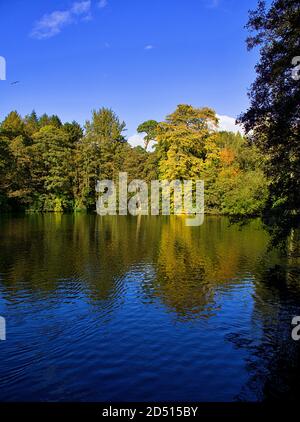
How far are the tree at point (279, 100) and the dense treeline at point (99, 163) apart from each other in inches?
1717

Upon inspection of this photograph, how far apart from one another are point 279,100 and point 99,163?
67282 mm

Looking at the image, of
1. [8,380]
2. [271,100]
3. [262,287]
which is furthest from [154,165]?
[8,380]

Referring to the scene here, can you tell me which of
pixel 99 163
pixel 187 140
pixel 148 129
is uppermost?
pixel 148 129

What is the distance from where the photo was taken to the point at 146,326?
14156mm

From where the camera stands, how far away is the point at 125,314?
15477 mm

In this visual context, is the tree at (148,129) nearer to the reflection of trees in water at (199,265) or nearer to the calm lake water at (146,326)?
the reflection of trees in water at (199,265)

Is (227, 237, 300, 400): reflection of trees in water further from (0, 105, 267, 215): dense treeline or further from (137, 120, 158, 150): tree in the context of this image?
(137, 120, 158, 150): tree

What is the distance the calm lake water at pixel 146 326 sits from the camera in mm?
9781

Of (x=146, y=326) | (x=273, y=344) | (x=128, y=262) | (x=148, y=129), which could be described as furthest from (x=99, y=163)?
(x=273, y=344)

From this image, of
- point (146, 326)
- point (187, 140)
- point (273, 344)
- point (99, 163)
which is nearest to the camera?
point (273, 344)

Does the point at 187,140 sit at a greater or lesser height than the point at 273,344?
greater

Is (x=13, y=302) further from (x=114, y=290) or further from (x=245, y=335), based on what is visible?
(x=245, y=335)

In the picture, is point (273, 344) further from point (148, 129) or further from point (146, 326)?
point (148, 129)
